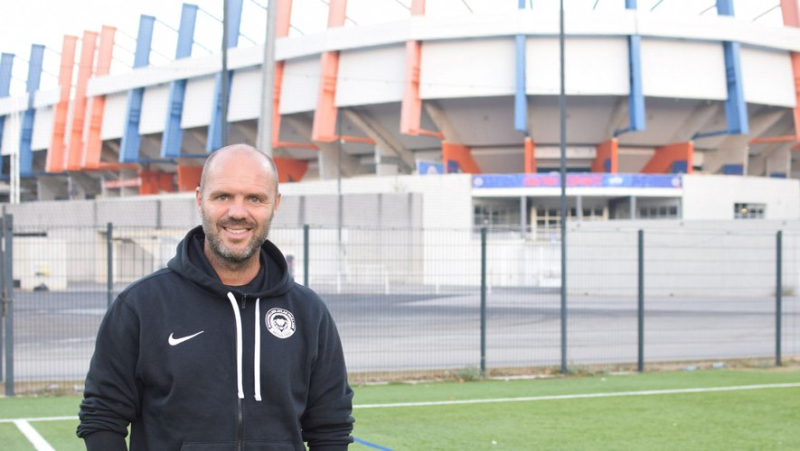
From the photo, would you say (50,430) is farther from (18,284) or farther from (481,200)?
(481,200)

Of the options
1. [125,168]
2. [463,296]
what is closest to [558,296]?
[463,296]

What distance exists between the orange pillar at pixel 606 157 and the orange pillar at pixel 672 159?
3.73 metres

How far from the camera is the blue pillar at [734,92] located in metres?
44.0

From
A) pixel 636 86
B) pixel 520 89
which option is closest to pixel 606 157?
pixel 636 86

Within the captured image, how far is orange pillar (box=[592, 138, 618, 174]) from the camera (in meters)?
46.7

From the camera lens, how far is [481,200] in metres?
44.0

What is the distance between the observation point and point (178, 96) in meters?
57.3

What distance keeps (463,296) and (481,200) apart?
102 feet

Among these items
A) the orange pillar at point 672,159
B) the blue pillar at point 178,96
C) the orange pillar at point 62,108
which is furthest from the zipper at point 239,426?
the orange pillar at point 62,108

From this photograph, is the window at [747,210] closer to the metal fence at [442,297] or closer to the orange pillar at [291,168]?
the orange pillar at [291,168]

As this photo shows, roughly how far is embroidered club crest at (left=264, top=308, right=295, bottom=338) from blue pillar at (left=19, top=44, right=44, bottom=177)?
7616cm

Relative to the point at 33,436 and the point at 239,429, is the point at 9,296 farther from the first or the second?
the point at 239,429

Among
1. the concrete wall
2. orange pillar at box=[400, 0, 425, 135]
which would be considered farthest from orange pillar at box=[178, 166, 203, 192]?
the concrete wall

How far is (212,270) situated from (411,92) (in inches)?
1691
